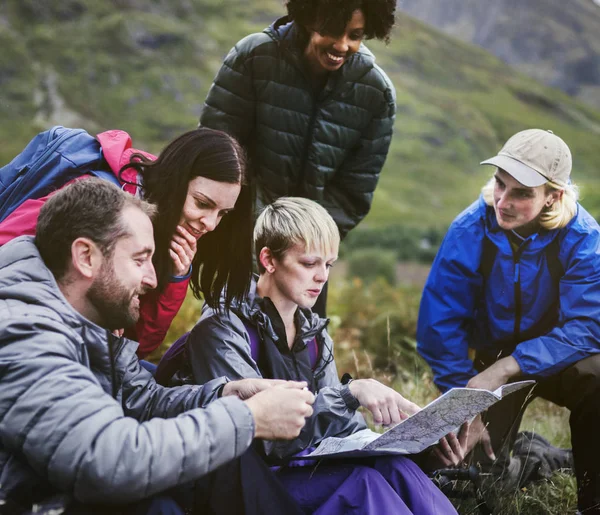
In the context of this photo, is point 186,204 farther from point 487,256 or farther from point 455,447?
point 487,256

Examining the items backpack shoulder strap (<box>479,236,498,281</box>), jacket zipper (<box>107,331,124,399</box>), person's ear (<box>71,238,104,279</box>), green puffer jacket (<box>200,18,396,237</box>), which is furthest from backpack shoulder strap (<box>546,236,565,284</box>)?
person's ear (<box>71,238,104,279</box>)

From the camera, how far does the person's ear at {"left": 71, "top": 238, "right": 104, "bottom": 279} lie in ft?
6.77

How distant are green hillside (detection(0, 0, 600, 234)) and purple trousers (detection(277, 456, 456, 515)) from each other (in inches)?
910

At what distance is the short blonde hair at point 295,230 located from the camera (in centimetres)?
307

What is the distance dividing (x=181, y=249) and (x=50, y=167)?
0.60 metres

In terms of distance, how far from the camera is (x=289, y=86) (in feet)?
13.3

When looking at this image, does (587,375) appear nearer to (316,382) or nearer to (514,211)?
(514,211)

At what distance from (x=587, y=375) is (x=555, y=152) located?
113cm

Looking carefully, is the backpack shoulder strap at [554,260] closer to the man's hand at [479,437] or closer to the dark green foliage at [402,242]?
the man's hand at [479,437]

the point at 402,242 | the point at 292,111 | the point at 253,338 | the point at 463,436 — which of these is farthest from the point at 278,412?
the point at 402,242

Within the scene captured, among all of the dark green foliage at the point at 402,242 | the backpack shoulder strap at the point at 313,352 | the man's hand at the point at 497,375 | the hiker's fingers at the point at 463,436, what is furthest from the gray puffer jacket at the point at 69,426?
the dark green foliage at the point at 402,242

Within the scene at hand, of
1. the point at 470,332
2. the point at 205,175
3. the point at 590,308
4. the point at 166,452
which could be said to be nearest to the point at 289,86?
the point at 205,175

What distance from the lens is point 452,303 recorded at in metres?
3.88

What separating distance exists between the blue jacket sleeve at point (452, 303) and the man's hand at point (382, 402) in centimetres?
135
